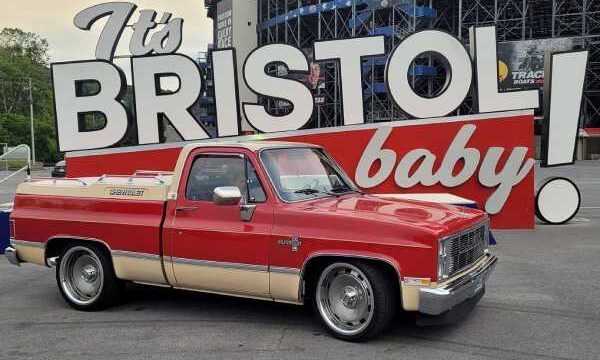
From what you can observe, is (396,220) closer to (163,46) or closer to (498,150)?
(498,150)

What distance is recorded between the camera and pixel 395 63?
13.0m

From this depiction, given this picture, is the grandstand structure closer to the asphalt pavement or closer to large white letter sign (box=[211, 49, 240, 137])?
large white letter sign (box=[211, 49, 240, 137])

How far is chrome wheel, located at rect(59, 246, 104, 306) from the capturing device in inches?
265

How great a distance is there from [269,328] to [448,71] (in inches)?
342

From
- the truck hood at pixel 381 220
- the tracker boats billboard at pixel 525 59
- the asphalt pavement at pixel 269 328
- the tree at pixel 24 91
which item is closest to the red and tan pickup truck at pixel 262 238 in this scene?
the truck hood at pixel 381 220

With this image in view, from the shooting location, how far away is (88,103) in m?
13.5

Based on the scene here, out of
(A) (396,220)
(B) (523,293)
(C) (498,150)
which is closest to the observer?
(A) (396,220)

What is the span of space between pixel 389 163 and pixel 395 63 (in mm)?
2050

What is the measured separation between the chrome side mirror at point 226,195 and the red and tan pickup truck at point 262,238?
0.01 metres

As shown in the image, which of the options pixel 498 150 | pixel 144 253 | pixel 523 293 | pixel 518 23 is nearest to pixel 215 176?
pixel 144 253

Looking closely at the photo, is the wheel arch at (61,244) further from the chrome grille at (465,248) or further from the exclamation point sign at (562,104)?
the exclamation point sign at (562,104)

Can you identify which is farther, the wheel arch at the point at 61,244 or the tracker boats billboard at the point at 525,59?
the tracker boats billboard at the point at 525,59

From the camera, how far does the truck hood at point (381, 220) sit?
5137mm

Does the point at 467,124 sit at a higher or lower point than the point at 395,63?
lower
